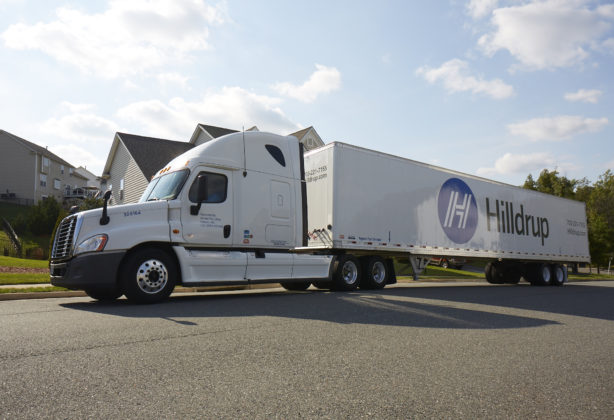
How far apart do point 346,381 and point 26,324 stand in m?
4.59

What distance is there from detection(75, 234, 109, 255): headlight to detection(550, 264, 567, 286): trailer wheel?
19386 millimetres

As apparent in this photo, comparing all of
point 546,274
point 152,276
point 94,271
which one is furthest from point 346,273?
point 546,274

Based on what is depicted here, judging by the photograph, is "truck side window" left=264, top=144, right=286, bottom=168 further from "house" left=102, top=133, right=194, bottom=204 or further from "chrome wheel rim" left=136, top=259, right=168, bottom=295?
"house" left=102, top=133, right=194, bottom=204

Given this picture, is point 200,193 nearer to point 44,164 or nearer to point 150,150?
point 150,150

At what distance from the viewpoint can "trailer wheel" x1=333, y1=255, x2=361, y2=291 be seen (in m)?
→ 12.2

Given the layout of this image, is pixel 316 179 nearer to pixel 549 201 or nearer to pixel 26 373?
pixel 26 373

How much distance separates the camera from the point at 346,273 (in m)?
12.5

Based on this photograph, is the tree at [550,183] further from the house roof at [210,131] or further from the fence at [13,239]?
the fence at [13,239]

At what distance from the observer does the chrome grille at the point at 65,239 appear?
8.75 m

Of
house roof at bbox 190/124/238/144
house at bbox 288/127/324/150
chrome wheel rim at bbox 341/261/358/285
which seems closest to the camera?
chrome wheel rim at bbox 341/261/358/285

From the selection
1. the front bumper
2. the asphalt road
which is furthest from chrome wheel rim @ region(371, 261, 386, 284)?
the front bumper

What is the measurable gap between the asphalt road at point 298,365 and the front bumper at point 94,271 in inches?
34.4

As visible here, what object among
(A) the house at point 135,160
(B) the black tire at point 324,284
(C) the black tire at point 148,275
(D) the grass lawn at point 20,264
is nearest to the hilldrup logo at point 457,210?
(B) the black tire at point 324,284

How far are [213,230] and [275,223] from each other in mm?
1683
